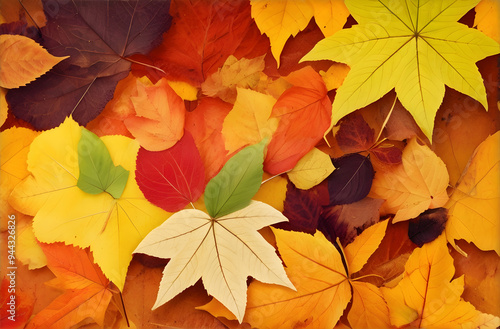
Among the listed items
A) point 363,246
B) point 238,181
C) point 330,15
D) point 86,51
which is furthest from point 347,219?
point 86,51

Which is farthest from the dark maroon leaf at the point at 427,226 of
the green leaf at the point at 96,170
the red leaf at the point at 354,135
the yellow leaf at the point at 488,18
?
the green leaf at the point at 96,170

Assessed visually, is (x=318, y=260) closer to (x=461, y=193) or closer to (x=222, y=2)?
(x=461, y=193)

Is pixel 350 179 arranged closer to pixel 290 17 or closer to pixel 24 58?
pixel 290 17

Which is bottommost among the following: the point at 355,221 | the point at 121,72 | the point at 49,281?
the point at 49,281

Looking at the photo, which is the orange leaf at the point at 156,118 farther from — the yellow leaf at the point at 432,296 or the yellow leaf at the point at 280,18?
the yellow leaf at the point at 432,296

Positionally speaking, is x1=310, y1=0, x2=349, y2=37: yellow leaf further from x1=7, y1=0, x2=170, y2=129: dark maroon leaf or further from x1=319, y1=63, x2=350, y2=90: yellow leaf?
x1=7, y1=0, x2=170, y2=129: dark maroon leaf

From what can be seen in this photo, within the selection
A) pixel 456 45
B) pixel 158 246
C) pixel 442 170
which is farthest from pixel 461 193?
pixel 158 246
